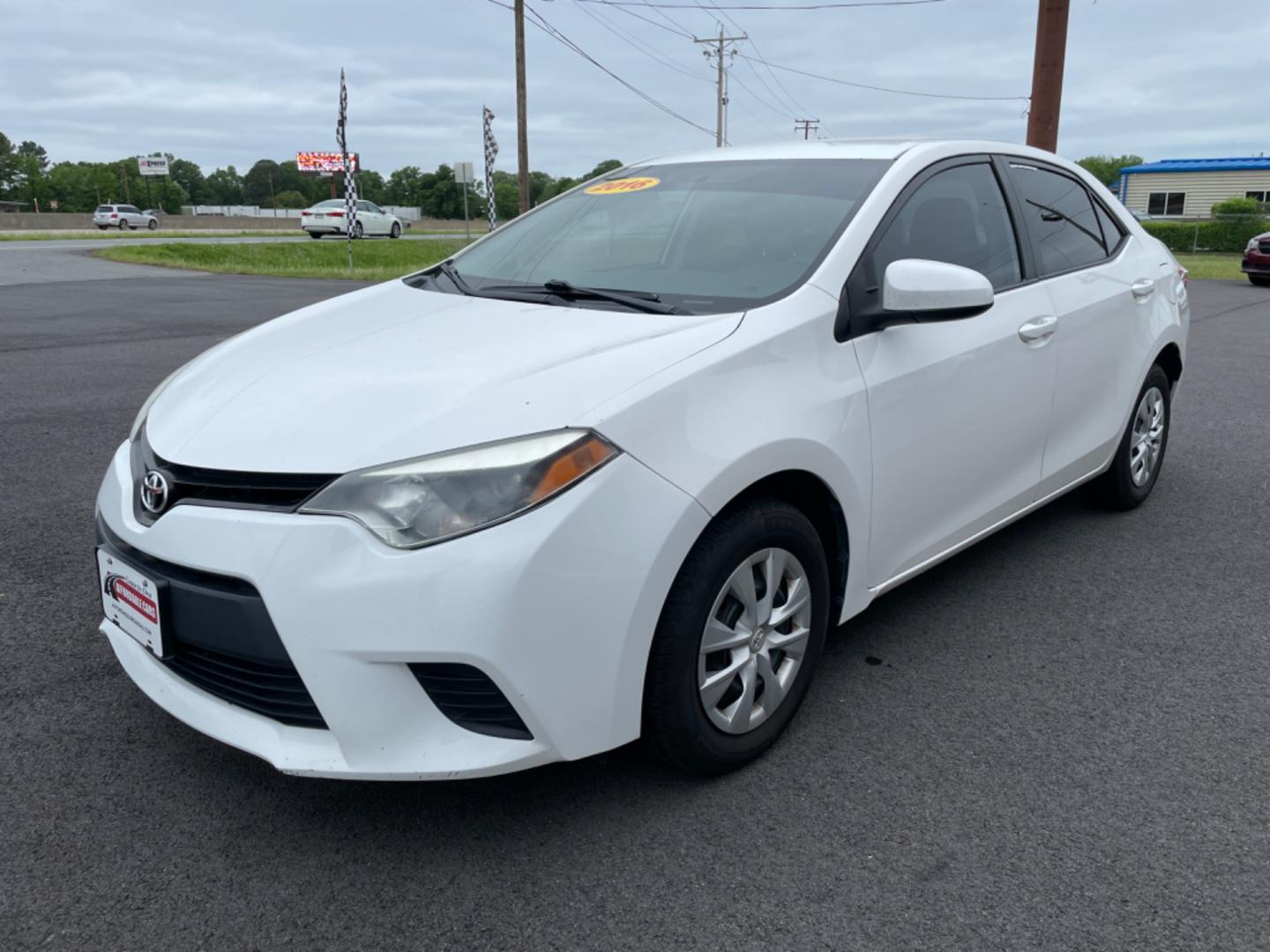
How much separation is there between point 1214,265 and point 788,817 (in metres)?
30.0

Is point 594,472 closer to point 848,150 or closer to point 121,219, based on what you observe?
point 848,150

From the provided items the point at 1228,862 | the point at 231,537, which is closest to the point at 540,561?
the point at 231,537

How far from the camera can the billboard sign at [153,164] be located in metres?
81.5

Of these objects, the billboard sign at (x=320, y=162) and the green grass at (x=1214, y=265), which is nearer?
the green grass at (x=1214, y=265)

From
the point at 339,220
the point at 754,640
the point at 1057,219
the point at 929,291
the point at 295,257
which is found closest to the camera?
the point at 754,640

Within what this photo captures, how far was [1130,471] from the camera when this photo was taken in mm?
4453

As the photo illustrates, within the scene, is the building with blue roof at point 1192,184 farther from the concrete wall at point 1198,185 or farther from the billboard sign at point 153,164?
the billboard sign at point 153,164

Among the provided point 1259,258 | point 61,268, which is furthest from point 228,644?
point 1259,258

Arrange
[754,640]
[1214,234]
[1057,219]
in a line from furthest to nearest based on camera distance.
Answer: [1214,234]
[1057,219]
[754,640]

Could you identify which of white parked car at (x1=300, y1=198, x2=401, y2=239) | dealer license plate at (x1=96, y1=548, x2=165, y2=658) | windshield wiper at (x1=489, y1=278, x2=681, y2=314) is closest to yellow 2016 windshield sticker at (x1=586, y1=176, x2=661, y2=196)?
windshield wiper at (x1=489, y1=278, x2=681, y2=314)

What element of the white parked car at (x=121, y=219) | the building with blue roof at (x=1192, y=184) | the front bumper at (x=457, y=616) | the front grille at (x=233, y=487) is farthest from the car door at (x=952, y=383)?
the white parked car at (x=121, y=219)

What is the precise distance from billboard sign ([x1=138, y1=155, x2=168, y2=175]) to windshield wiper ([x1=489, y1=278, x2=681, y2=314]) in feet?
296

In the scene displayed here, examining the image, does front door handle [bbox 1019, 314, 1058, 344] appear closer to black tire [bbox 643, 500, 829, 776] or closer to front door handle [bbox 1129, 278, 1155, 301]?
front door handle [bbox 1129, 278, 1155, 301]

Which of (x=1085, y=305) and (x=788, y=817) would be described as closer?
(x=788, y=817)
